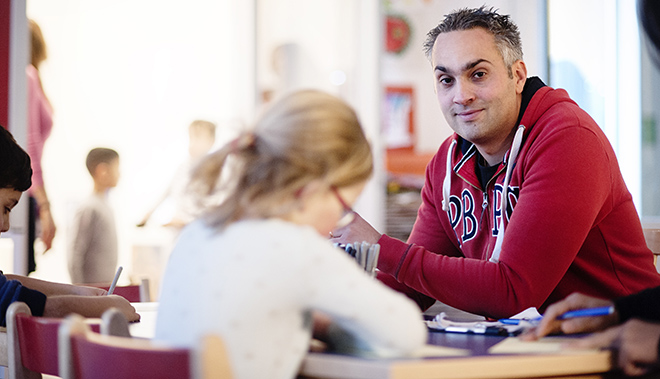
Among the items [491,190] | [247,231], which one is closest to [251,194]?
[247,231]

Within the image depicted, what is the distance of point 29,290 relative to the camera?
1.48 m

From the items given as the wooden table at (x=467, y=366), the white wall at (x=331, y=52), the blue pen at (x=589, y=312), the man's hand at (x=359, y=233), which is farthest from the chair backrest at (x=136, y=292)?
the white wall at (x=331, y=52)

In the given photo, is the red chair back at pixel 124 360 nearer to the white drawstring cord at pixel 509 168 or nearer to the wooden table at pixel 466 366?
the wooden table at pixel 466 366

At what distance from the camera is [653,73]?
375 centimetres

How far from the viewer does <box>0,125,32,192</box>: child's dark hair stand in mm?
1863

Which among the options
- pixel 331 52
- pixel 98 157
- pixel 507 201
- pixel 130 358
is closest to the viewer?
pixel 130 358

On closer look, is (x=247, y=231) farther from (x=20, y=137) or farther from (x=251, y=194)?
(x=20, y=137)

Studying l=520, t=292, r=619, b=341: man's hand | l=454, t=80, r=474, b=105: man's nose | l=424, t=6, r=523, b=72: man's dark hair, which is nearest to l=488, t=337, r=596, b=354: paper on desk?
l=520, t=292, r=619, b=341: man's hand

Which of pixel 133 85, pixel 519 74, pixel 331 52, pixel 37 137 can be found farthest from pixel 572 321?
pixel 331 52

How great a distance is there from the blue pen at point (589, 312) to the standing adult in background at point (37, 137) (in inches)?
135

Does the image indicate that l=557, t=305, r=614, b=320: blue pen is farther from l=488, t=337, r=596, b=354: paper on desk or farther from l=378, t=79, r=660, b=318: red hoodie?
l=378, t=79, r=660, b=318: red hoodie

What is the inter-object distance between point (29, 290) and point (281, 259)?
2.52ft

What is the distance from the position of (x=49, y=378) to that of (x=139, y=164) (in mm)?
3330

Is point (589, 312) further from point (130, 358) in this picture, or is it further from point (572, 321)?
point (130, 358)
